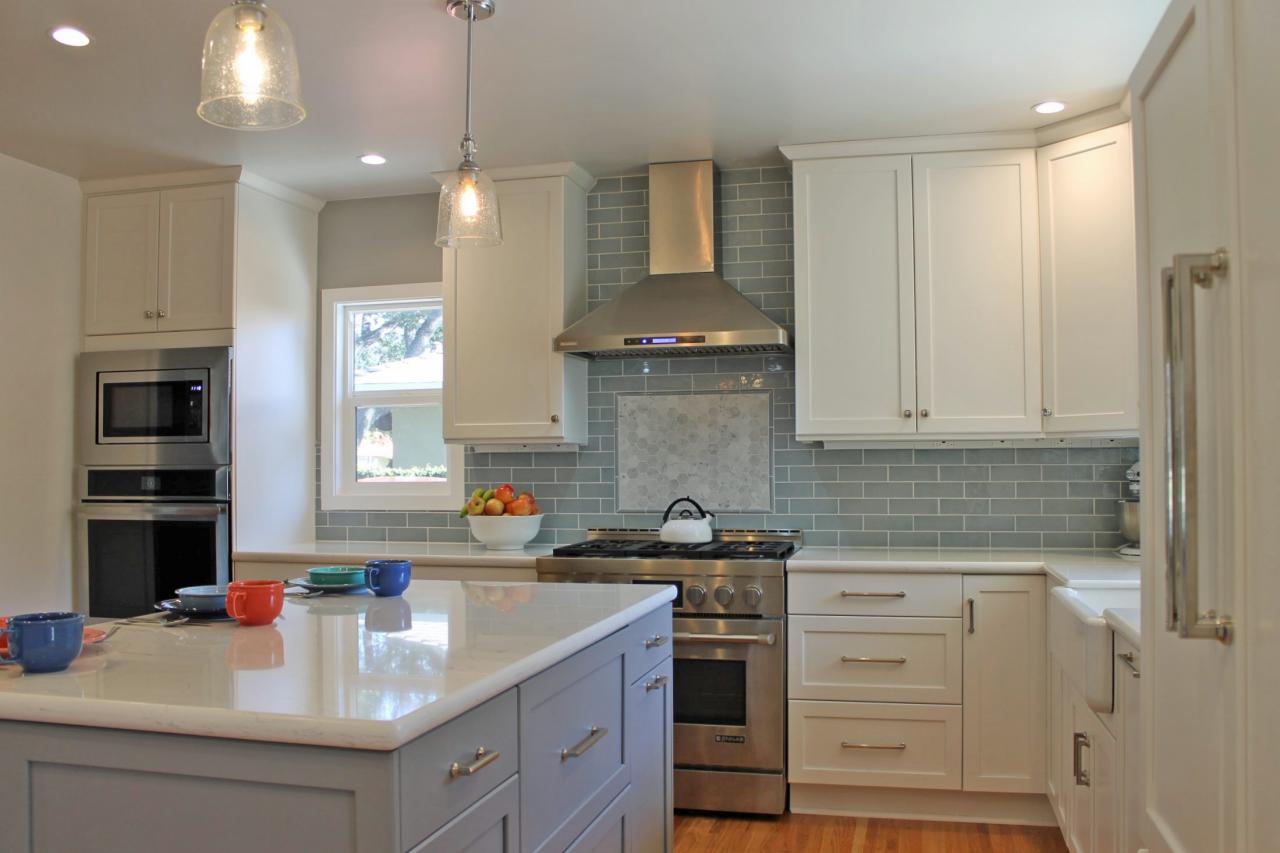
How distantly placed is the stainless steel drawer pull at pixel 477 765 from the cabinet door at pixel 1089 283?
2.82 meters

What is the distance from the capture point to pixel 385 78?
3.36 meters

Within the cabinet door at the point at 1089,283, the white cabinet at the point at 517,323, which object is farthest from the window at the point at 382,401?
the cabinet door at the point at 1089,283

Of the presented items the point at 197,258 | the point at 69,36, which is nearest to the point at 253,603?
the point at 69,36

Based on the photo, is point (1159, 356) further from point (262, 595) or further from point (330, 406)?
point (330, 406)

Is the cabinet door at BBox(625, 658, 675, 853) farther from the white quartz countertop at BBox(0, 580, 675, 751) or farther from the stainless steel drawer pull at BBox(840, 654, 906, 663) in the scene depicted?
the stainless steel drawer pull at BBox(840, 654, 906, 663)

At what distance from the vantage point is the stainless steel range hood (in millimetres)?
4027

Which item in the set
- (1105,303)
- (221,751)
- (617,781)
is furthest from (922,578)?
(221,751)

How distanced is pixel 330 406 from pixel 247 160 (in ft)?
3.96

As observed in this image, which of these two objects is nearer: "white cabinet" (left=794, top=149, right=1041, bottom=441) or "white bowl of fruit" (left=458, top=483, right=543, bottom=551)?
"white cabinet" (left=794, top=149, right=1041, bottom=441)

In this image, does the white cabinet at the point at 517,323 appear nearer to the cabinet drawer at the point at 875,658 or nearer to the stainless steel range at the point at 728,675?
the stainless steel range at the point at 728,675

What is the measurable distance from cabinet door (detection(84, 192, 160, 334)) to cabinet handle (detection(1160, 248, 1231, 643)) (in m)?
4.16

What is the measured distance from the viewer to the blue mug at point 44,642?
62.0 inches

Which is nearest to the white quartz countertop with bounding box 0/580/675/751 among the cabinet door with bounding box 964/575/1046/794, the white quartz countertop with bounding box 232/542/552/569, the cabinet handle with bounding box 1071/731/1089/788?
the cabinet handle with bounding box 1071/731/1089/788

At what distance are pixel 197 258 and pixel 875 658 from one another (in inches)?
126
